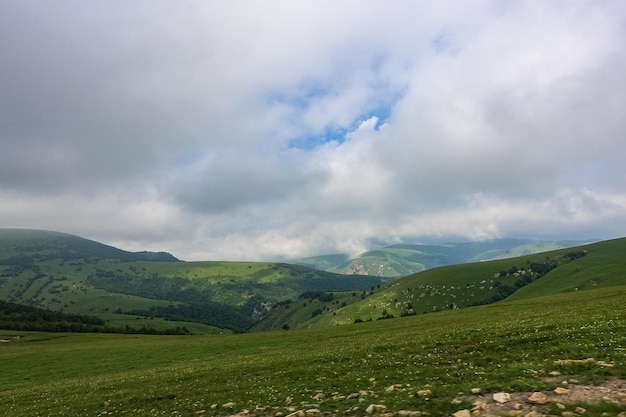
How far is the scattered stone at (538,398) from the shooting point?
12.0 m

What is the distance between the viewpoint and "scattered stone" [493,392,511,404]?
12.7 meters

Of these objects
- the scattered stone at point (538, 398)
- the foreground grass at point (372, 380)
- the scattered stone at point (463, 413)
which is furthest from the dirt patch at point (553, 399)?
the foreground grass at point (372, 380)

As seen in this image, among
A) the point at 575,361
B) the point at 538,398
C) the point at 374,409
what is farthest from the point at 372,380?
the point at 575,361

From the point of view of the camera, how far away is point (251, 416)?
54.5ft

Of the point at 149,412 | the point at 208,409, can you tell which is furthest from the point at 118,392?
the point at 208,409

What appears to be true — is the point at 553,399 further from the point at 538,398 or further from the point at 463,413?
the point at 463,413

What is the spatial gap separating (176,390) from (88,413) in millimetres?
5793

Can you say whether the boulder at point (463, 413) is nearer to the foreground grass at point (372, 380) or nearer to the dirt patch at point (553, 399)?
the dirt patch at point (553, 399)

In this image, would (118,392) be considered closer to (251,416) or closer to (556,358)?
(251,416)

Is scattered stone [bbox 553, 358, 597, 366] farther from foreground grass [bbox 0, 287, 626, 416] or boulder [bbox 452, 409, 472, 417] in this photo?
boulder [bbox 452, 409, 472, 417]

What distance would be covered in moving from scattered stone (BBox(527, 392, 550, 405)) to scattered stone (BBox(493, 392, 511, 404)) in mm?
686

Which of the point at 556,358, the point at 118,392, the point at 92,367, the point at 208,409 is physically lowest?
the point at 92,367

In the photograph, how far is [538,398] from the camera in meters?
12.3

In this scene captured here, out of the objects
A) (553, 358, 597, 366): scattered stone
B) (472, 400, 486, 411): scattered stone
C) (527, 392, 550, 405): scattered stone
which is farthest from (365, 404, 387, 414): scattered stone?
(553, 358, 597, 366): scattered stone
